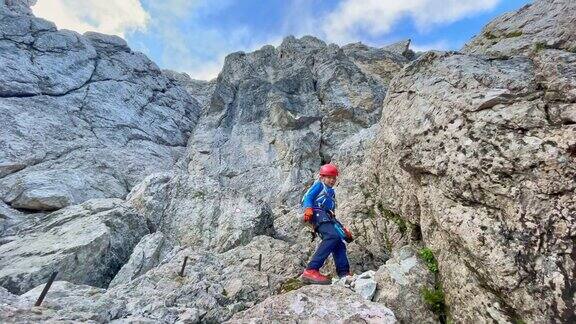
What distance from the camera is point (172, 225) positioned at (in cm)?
1920

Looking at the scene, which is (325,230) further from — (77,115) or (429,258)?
(77,115)

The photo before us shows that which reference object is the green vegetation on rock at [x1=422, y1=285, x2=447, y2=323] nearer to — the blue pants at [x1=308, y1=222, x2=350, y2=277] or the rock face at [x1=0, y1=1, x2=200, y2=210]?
the blue pants at [x1=308, y1=222, x2=350, y2=277]

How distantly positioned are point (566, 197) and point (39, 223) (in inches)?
853

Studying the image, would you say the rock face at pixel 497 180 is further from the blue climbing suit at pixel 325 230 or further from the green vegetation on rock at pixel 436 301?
the blue climbing suit at pixel 325 230

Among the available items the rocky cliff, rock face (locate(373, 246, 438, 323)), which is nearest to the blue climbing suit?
the rocky cliff

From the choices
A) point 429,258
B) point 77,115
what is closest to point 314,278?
point 429,258

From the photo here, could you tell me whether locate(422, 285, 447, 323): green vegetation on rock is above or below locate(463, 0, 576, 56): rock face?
below

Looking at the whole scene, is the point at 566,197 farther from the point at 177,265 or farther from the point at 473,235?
the point at 177,265

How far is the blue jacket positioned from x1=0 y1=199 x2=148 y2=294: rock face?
939 centimetres

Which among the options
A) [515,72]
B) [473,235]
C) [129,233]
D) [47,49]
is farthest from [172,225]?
[47,49]

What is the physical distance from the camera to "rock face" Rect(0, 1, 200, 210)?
83.3ft

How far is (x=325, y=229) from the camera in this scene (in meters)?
11.0

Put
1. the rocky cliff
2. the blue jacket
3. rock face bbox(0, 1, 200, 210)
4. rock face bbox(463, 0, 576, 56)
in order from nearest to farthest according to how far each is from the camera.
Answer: the rocky cliff → rock face bbox(463, 0, 576, 56) → the blue jacket → rock face bbox(0, 1, 200, 210)

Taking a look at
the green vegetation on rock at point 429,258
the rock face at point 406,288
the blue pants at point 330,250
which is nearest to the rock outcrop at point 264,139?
the blue pants at point 330,250
